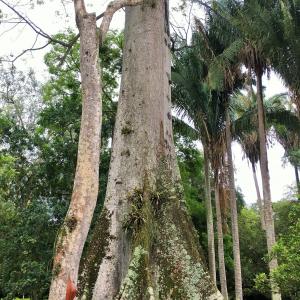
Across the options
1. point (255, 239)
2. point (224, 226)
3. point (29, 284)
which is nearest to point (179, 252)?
point (29, 284)

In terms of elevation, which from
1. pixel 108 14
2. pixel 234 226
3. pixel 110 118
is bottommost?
pixel 108 14

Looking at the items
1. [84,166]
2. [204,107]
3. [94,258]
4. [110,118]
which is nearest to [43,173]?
[110,118]

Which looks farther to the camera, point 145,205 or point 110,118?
point 110,118

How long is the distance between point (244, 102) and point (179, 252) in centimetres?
1906

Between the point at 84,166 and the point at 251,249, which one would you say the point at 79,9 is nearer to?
the point at 84,166

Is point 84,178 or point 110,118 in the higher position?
point 110,118

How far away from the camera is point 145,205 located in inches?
206

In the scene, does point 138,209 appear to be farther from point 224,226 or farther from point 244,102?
point 244,102

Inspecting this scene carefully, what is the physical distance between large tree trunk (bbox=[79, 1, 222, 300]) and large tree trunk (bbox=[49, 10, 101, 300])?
145 centimetres

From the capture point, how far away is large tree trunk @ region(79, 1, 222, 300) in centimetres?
491

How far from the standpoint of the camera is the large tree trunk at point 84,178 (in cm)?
331

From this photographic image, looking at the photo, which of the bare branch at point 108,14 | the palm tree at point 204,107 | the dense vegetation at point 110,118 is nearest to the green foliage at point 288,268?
the dense vegetation at point 110,118

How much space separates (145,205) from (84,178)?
168 cm

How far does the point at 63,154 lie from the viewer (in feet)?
51.4
